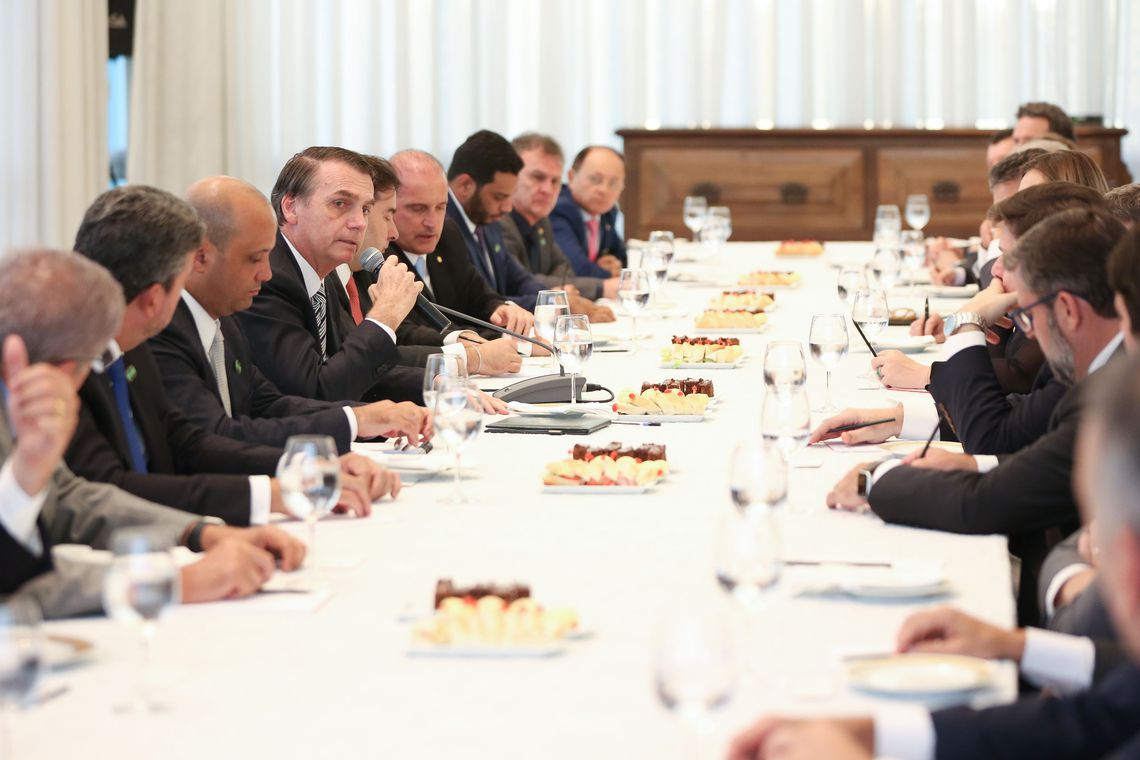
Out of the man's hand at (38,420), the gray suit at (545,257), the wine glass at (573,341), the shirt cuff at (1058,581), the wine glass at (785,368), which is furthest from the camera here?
the gray suit at (545,257)

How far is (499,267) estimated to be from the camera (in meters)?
6.00

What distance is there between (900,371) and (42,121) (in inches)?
208

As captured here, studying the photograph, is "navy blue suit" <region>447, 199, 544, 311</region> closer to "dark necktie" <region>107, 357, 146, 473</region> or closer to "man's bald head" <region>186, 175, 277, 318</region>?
"man's bald head" <region>186, 175, 277, 318</region>

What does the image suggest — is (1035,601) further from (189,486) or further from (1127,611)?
(1127,611)

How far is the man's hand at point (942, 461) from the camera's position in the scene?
91.4 inches

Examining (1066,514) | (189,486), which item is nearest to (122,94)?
(189,486)

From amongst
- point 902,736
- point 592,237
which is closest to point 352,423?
point 902,736

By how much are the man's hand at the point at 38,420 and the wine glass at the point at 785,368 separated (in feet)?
3.82

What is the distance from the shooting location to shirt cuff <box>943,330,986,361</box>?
2932 mm

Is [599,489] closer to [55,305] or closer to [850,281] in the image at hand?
[55,305]

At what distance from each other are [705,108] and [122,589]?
8261 millimetres

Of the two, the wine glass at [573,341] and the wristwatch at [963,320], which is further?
the wine glass at [573,341]

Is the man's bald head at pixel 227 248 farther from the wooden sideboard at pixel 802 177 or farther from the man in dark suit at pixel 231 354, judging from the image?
the wooden sideboard at pixel 802 177

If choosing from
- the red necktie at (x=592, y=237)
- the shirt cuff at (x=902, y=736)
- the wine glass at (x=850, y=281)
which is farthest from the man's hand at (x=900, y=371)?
the red necktie at (x=592, y=237)
